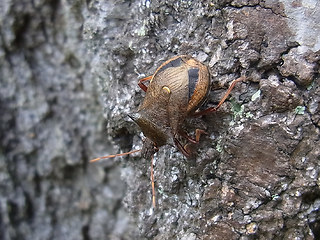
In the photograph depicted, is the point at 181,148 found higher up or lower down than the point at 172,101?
lower down

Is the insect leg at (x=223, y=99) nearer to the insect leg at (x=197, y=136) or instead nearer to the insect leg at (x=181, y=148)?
the insect leg at (x=197, y=136)

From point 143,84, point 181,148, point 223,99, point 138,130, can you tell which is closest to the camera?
point 223,99

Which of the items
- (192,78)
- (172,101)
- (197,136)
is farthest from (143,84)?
(197,136)

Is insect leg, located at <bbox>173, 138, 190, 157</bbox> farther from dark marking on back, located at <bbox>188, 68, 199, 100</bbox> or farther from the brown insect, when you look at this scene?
dark marking on back, located at <bbox>188, 68, 199, 100</bbox>

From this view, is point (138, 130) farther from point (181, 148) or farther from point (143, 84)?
point (181, 148)

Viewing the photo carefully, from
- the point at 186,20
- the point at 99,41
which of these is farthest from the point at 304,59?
the point at 99,41

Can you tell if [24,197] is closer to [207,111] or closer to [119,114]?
[119,114]

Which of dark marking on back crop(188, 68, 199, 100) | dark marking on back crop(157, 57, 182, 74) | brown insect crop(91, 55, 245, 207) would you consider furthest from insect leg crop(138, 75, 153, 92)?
dark marking on back crop(188, 68, 199, 100)
